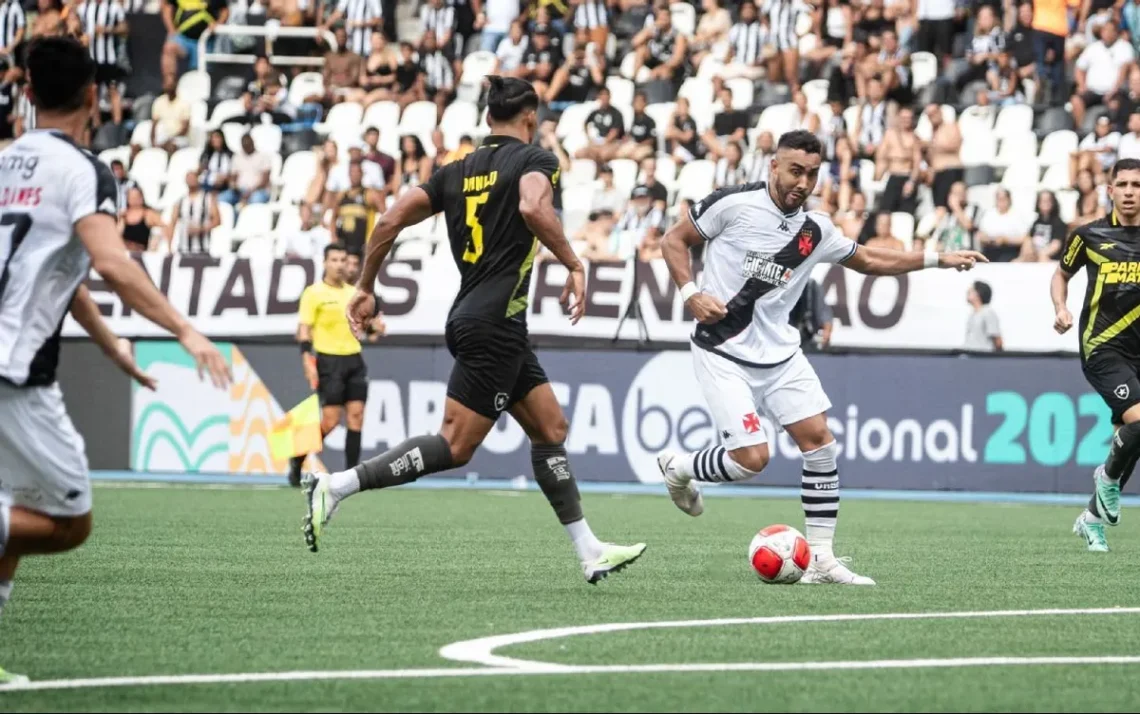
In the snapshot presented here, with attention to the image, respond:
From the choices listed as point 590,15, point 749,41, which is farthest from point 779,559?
point 590,15

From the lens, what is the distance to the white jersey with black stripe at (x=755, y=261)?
10.3 metres

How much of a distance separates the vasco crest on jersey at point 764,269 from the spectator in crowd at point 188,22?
19.7m

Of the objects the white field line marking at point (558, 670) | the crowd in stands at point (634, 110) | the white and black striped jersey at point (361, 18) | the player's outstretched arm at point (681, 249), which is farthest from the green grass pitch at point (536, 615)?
the white and black striped jersey at point (361, 18)

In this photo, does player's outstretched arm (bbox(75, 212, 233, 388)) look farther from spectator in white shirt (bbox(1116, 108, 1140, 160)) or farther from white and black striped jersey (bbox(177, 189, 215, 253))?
white and black striped jersey (bbox(177, 189, 215, 253))

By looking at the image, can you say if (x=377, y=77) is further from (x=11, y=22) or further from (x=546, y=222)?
(x=546, y=222)

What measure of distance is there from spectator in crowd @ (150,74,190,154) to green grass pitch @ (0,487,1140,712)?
1408 cm

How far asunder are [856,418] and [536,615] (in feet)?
39.0

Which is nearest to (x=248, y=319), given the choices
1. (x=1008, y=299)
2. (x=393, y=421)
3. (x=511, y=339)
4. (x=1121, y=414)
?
(x=393, y=421)

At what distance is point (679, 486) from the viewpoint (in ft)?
34.7

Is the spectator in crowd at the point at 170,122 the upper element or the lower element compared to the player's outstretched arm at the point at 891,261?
lower

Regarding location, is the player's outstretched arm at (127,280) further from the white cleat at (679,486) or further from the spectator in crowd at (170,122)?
the spectator in crowd at (170,122)

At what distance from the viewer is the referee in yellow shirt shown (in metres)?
19.0

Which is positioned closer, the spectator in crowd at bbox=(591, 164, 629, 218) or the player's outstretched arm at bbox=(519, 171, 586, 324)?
the player's outstretched arm at bbox=(519, 171, 586, 324)

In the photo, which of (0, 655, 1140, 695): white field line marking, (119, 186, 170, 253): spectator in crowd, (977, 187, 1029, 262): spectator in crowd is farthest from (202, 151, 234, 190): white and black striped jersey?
(0, 655, 1140, 695): white field line marking
